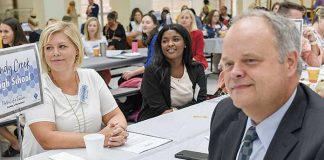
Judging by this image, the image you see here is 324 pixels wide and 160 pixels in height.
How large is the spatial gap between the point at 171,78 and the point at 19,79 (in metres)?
1.60

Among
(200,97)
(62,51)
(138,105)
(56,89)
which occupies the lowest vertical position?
(138,105)

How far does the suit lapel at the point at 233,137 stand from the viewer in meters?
1.37

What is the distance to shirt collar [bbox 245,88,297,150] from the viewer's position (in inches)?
47.0

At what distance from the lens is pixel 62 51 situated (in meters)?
2.33

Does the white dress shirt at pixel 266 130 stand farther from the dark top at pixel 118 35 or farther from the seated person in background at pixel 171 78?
the dark top at pixel 118 35

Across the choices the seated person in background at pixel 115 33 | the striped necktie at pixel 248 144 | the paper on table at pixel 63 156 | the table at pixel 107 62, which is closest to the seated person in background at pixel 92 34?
the table at pixel 107 62

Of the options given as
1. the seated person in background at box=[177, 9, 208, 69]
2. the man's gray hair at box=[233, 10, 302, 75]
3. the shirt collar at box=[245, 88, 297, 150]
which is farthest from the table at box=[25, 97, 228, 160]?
the seated person in background at box=[177, 9, 208, 69]

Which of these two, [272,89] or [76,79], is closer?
[272,89]

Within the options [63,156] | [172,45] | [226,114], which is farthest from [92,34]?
[226,114]

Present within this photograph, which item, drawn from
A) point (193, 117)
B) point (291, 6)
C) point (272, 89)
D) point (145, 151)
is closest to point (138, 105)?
point (291, 6)

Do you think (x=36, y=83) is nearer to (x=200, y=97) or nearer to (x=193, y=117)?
(x=193, y=117)

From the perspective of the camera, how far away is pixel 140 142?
6.76 ft

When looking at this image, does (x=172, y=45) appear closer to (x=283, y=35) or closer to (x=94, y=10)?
(x=283, y=35)

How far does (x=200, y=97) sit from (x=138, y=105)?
64.2 inches
